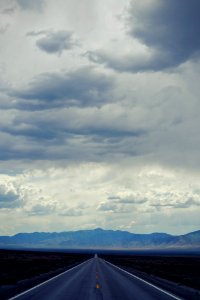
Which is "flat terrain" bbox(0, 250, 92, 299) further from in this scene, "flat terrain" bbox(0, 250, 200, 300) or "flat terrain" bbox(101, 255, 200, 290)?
"flat terrain" bbox(101, 255, 200, 290)

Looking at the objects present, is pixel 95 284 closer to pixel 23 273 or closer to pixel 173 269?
pixel 23 273

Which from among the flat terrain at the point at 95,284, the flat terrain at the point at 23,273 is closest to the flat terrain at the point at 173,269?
the flat terrain at the point at 95,284

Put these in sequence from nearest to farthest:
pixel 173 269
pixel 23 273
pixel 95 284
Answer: pixel 95 284, pixel 23 273, pixel 173 269

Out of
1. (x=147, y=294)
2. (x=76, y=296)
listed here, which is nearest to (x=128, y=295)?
(x=147, y=294)

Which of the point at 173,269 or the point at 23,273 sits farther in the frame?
the point at 173,269

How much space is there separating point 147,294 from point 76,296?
3.81m

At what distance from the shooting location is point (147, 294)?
2220 cm

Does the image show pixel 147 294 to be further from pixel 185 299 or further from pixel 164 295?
pixel 185 299

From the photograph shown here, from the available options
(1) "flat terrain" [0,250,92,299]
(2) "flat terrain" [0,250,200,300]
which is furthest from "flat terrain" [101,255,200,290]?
(1) "flat terrain" [0,250,92,299]

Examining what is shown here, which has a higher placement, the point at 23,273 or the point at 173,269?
the point at 23,273

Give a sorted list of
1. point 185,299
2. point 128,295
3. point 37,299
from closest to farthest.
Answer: point 37,299
point 185,299
point 128,295

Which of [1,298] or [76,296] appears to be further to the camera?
[76,296]

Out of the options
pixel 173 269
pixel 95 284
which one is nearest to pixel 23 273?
pixel 95 284

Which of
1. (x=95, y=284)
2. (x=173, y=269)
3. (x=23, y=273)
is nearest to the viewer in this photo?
(x=95, y=284)
